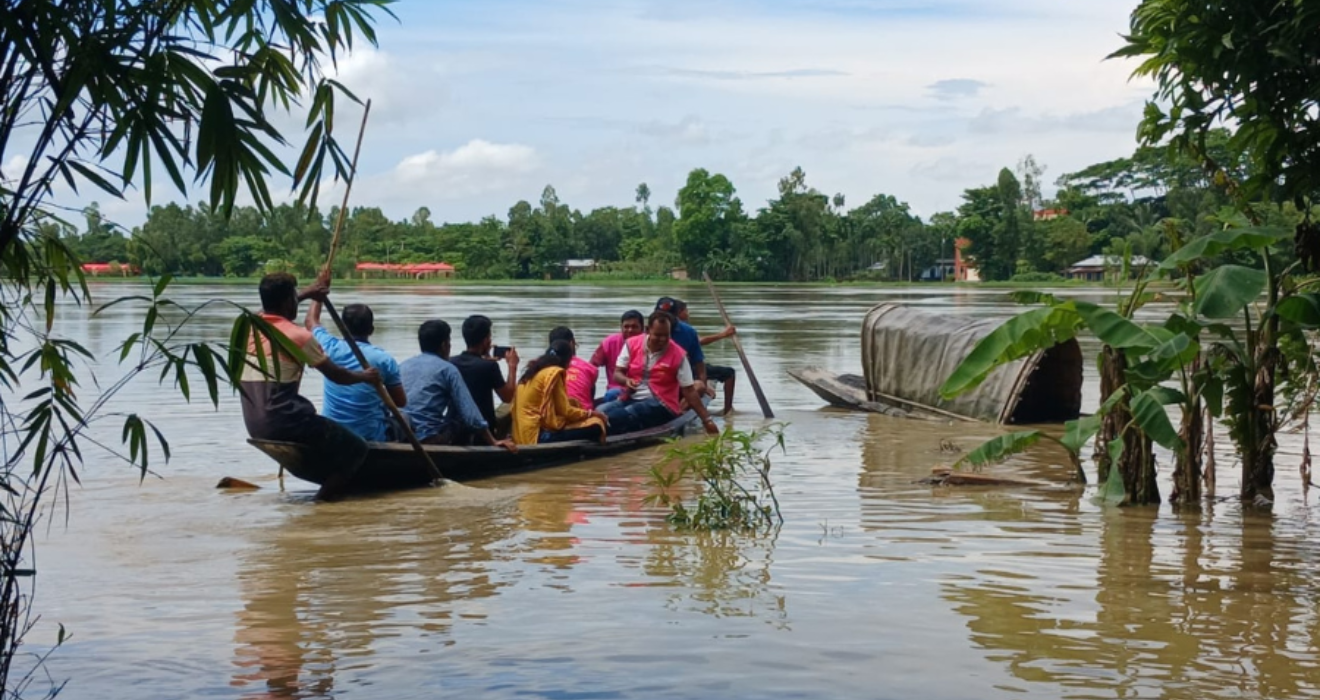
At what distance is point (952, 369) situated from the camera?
14422 mm

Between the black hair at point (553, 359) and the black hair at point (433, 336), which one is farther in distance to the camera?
the black hair at point (553, 359)

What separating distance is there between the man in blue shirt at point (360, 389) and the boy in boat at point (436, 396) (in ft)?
1.21

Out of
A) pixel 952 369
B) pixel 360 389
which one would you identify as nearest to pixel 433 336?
pixel 360 389

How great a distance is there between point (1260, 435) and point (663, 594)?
13.1 ft

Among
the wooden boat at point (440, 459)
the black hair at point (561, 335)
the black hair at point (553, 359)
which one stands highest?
the black hair at point (561, 335)

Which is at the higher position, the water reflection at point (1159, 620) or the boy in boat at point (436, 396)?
the boy in boat at point (436, 396)

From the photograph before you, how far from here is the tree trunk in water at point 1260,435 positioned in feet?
27.3

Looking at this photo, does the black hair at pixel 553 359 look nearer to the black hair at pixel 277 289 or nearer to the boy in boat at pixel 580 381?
the boy in boat at pixel 580 381

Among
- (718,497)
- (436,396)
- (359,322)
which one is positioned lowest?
(718,497)

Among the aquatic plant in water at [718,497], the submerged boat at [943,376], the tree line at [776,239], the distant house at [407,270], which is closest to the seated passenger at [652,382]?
the submerged boat at [943,376]

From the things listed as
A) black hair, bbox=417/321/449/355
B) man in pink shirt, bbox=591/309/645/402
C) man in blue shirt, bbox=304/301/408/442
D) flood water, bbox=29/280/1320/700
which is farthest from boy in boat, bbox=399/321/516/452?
man in pink shirt, bbox=591/309/645/402

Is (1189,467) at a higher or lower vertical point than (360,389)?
lower

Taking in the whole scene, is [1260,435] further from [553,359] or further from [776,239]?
[776,239]

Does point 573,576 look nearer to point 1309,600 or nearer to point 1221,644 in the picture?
point 1221,644
